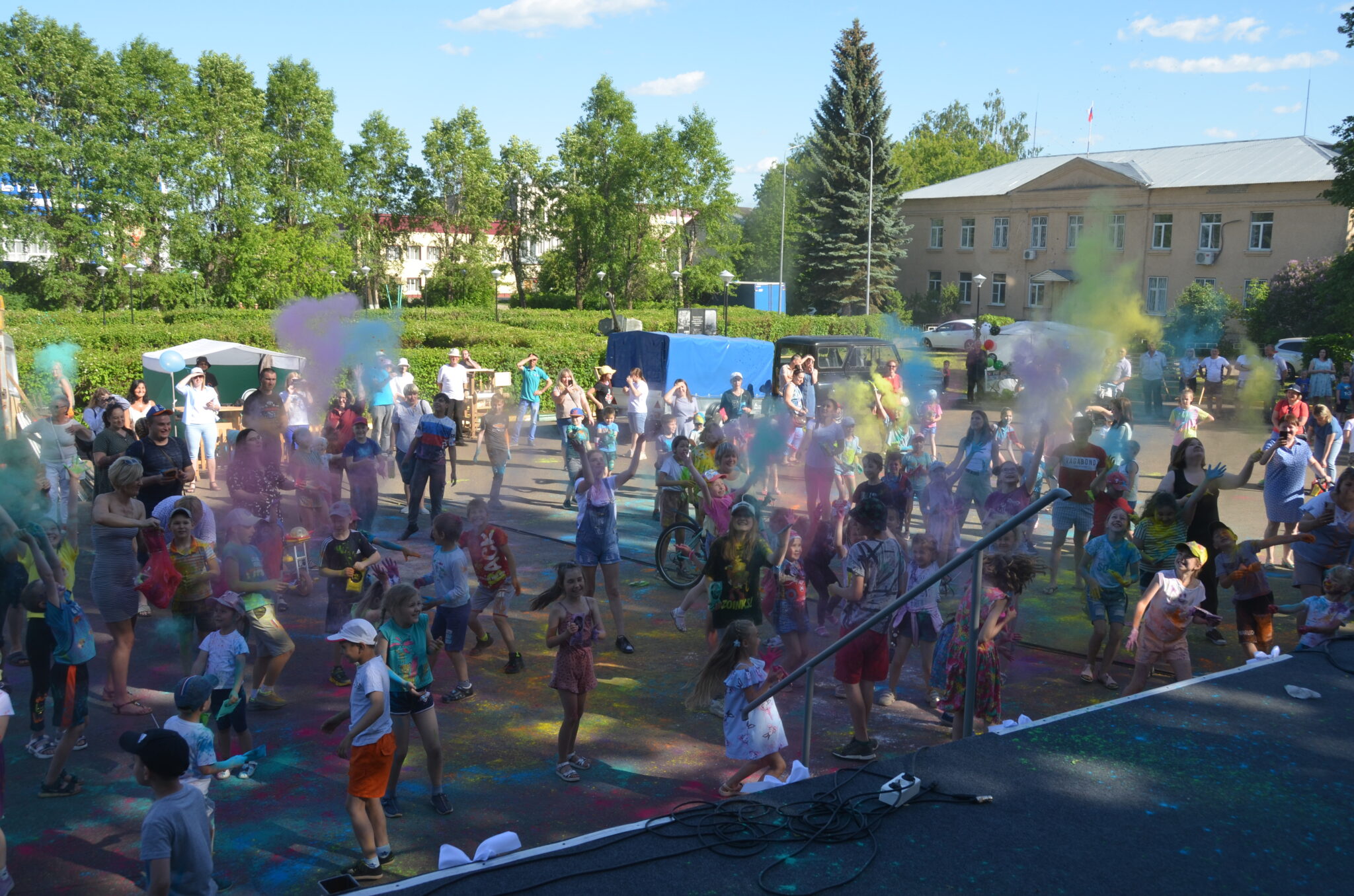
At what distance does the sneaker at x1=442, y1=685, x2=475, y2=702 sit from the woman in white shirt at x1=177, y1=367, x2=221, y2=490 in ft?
25.4

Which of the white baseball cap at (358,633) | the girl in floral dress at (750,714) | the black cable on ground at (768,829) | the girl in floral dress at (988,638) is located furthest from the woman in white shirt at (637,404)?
the black cable on ground at (768,829)

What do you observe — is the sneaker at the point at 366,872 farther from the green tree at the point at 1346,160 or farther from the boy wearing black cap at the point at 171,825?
the green tree at the point at 1346,160

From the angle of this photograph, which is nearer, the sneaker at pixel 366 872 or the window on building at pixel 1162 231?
the sneaker at pixel 366 872

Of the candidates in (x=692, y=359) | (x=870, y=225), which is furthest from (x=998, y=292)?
(x=692, y=359)

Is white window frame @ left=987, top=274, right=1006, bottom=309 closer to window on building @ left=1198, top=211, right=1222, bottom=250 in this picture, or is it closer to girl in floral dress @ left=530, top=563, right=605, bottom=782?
window on building @ left=1198, top=211, right=1222, bottom=250

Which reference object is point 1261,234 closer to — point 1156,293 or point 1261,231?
point 1261,231

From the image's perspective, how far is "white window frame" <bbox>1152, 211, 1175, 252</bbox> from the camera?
1067 inches

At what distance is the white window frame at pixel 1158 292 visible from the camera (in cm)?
2897

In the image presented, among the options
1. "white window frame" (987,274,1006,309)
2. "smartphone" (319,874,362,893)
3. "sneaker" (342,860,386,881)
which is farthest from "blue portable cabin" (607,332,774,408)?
"white window frame" (987,274,1006,309)

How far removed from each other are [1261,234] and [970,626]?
31.6 m

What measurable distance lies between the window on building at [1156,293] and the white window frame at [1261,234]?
2.92 m

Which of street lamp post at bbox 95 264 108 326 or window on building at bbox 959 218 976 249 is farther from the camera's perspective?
window on building at bbox 959 218 976 249

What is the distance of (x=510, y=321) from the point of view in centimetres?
4072

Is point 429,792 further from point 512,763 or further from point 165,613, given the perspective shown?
point 165,613
